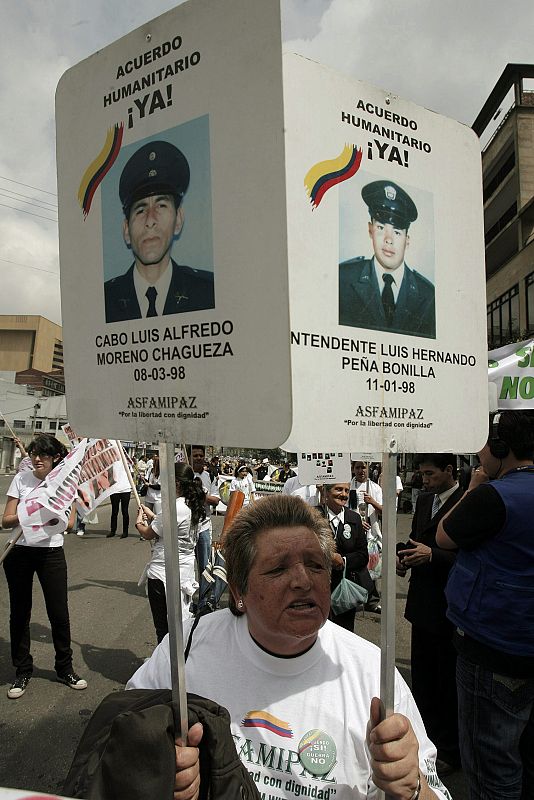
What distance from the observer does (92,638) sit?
5.98 meters

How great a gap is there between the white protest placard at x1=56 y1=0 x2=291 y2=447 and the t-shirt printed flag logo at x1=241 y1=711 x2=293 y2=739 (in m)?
0.92

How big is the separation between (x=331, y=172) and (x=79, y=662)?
544 centimetres

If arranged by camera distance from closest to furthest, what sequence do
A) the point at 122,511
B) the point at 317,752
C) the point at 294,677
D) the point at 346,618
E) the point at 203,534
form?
1. the point at 317,752
2. the point at 294,677
3. the point at 346,618
4. the point at 203,534
5. the point at 122,511

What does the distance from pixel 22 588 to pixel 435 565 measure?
341cm

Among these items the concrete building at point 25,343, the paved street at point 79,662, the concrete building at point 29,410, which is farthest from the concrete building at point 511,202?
the concrete building at point 25,343

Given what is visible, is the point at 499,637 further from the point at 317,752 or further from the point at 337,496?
the point at 337,496

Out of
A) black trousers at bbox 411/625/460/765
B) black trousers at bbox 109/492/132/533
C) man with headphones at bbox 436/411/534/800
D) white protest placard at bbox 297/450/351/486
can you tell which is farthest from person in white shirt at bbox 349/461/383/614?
black trousers at bbox 109/492/132/533

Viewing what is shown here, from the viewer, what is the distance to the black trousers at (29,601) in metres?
4.71

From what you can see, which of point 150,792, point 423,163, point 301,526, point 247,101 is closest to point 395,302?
point 423,163

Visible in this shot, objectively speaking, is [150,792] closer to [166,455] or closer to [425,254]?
[166,455]

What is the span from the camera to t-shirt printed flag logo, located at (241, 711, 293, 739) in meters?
1.58

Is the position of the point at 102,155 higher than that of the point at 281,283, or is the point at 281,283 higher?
the point at 102,155

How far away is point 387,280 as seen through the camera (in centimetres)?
131

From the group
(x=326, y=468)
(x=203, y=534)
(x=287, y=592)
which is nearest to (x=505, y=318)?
(x=203, y=534)
